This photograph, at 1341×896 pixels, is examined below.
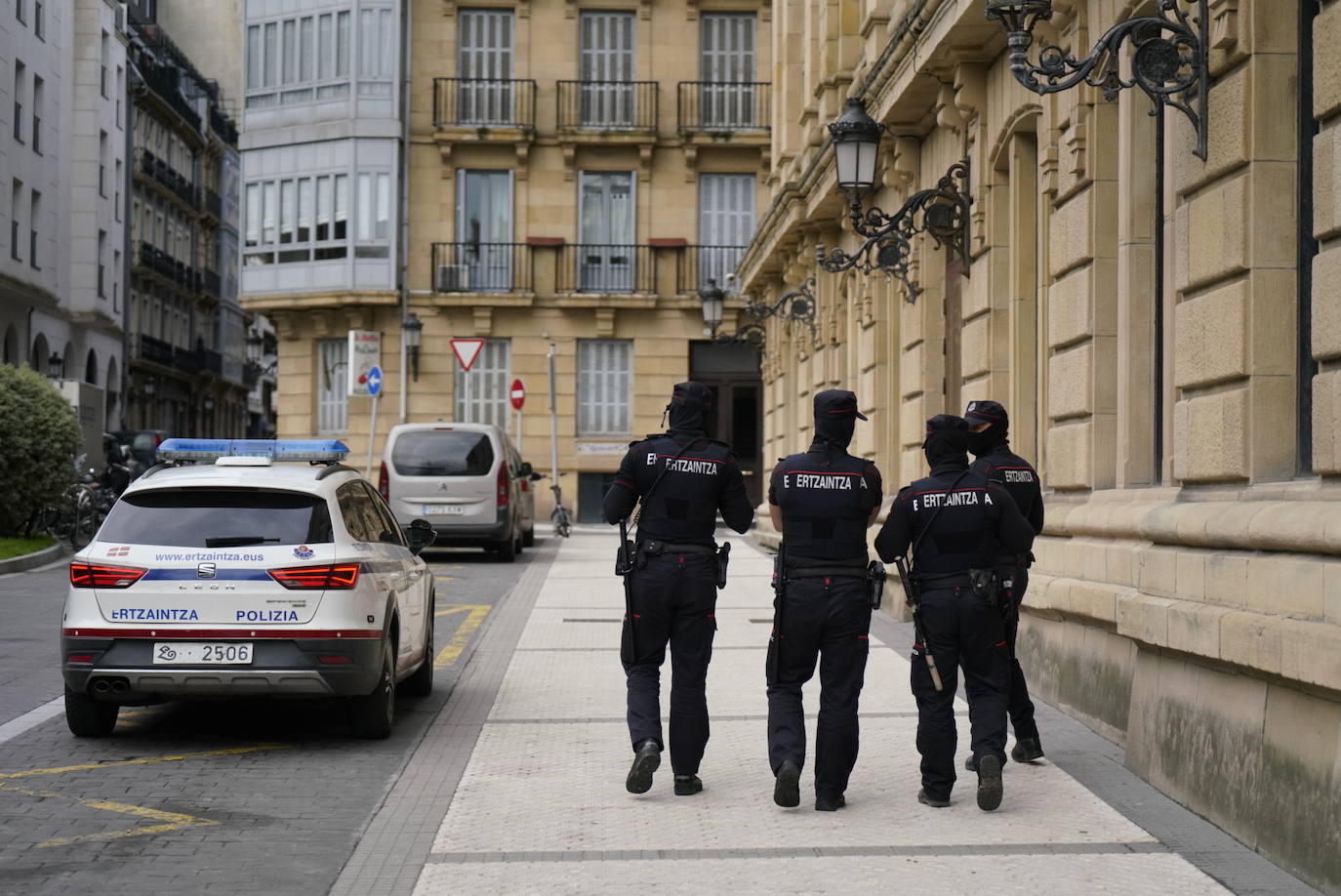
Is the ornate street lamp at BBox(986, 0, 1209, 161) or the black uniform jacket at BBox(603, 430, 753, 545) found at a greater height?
the ornate street lamp at BBox(986, 0, 1209, 161)

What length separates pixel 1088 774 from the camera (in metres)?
8.17

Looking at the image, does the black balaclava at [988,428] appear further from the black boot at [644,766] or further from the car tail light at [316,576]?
the car tail light at [316,576]

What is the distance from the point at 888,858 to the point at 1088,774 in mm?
1989

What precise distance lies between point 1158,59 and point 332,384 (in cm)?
3332

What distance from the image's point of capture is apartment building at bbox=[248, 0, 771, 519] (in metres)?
39.1

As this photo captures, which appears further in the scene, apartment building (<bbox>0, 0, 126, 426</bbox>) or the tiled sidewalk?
apartment building (<bbox>0, 0, 126, 426</bbox>)

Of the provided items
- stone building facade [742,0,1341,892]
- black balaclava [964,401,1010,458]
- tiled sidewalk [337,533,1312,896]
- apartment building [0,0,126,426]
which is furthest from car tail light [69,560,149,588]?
apartment building [0,0,126,426]

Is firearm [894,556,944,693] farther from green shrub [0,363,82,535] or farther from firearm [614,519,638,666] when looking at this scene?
green shrub [0,363,82,535]

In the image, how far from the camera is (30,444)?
24.1 metres

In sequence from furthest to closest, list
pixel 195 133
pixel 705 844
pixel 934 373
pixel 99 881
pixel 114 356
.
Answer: pixel 195 133 → pixel 114 356 → pixel 934 373 → pixel 705 844 → pixel 99 881

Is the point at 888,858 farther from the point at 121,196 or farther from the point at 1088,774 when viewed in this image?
the point at 121,196

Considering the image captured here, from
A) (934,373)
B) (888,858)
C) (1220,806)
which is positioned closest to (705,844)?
(888,858)

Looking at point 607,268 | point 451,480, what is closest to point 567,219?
point 607,268

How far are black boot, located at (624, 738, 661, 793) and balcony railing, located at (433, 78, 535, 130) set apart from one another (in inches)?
1276
